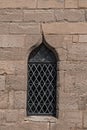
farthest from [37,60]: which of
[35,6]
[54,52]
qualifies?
[35,6]

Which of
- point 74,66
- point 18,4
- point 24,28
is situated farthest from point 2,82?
point 18,4

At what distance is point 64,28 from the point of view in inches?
302

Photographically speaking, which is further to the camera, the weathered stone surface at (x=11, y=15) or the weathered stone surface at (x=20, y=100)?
the weathered stone surface at (x=11, y=15)

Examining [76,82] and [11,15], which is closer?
[76,82]

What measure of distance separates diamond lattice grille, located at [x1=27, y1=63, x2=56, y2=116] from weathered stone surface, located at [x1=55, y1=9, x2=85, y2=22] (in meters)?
0.76

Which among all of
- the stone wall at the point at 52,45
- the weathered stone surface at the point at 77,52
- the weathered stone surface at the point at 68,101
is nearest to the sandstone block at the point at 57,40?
the stone wall at the point at 52,45

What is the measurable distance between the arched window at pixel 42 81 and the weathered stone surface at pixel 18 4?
637mm

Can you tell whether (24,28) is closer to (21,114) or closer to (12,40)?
(12,40)

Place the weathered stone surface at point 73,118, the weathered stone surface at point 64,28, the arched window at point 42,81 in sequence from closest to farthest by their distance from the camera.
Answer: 1. the weathered stone surface at point 73,118
2. the weathered stone surface at point 64,28
3. the arched window at point 42,81

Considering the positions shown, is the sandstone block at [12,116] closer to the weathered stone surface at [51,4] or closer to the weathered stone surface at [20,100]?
the weathered stone surface at [20,100]

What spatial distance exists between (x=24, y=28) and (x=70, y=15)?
2.49 feet

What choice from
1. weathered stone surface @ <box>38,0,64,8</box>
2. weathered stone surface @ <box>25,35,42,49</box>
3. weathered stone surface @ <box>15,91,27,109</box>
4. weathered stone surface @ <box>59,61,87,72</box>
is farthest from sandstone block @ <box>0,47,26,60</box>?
weathered stone surface @ <box>38,0,64,8</box>

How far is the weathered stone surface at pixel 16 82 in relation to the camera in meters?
7.64

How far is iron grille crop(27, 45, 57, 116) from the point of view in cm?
777
